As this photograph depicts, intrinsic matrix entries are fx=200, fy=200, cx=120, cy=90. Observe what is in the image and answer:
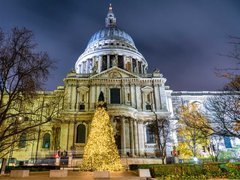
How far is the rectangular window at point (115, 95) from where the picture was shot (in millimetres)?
37428

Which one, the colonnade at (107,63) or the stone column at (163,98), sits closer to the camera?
the stone column at (163,98)

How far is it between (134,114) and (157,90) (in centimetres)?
749

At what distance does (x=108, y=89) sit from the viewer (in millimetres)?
38094

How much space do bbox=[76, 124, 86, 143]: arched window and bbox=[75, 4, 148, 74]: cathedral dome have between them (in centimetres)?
1795

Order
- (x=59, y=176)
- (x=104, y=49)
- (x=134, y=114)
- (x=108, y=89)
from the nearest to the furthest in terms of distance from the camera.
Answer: (x=59, y=176)
(x=134, y=114)
(x=108, y=89)
(x=104, y=49)

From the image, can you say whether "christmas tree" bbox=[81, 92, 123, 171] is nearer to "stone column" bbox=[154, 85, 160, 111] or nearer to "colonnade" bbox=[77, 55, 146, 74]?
"stone column" bbox=[154, 85, 160, 111]

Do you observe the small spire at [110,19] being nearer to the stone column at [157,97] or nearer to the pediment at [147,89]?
the pediment at [147,89]

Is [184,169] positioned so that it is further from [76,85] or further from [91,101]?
[76,85]

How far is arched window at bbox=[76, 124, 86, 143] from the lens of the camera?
110ft

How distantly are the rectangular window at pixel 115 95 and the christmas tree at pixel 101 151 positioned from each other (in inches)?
815

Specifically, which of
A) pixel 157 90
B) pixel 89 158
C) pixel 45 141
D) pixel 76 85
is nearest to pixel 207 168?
pixel 89 158

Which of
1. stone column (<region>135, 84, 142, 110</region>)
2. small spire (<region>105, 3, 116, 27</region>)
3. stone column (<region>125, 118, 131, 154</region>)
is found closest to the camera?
stone column (<region>125, 118, 131, 154</region>)

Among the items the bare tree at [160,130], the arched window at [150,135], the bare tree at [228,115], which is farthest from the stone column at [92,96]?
the bare tree at [228,115]

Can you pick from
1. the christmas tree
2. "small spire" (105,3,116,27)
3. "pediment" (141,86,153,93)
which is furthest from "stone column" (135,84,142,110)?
"small spire" (105,3,116,27)
